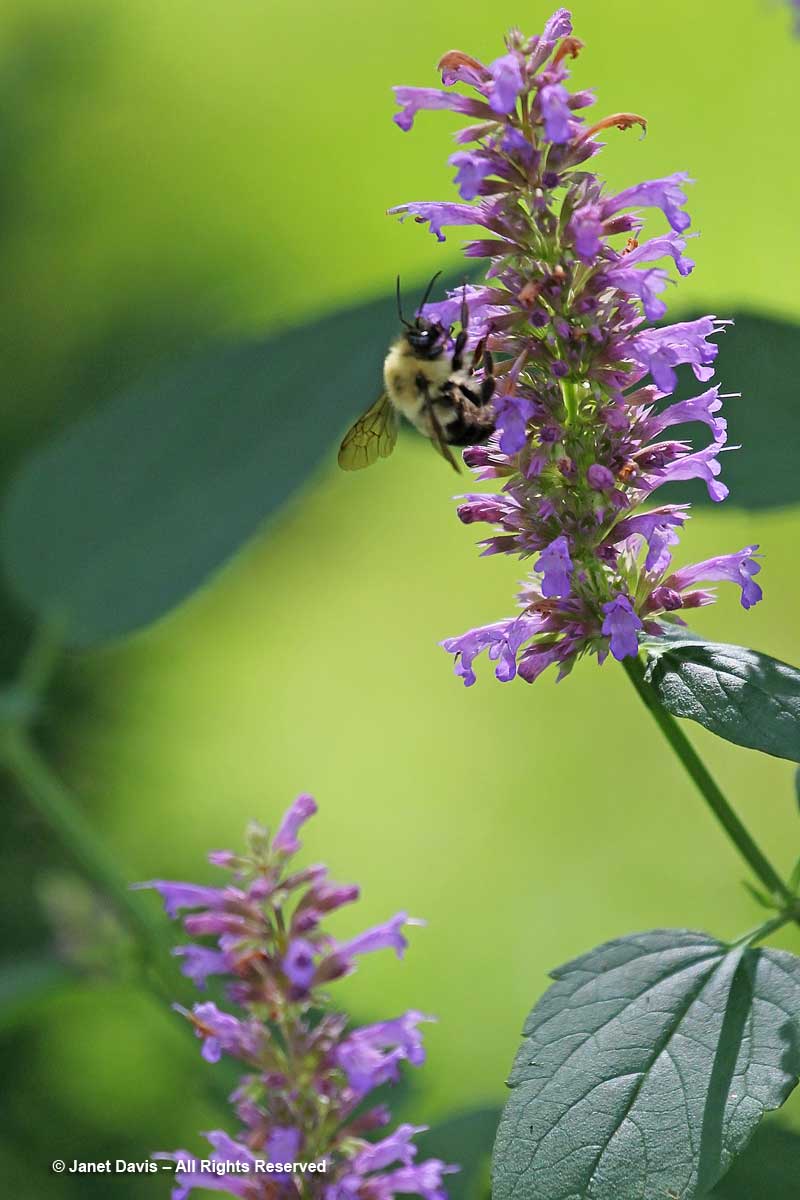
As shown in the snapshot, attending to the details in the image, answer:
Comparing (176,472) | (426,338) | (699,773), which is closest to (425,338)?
(426,338)

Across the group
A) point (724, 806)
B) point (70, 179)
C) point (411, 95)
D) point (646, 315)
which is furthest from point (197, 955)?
point (70, 179)

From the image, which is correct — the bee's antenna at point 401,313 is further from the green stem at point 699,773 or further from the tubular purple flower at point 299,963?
the tubular purple flower at point 299,963

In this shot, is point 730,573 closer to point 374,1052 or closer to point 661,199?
point 661,199

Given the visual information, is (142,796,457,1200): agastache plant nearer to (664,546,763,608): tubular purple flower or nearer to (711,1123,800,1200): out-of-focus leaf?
(711,1123,800,1200): out-of-focus leaf

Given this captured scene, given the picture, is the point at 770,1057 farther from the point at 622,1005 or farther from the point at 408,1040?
the point at 408,1040

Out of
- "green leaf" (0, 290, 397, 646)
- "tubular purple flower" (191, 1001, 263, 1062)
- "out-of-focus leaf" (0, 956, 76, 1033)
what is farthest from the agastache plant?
"out-of-focus leaf" (0, 956, 76, 1033)

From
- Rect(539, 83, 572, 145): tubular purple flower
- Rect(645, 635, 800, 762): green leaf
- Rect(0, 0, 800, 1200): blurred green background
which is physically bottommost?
Rect(0, 0, 800, 1200): blurred green background
